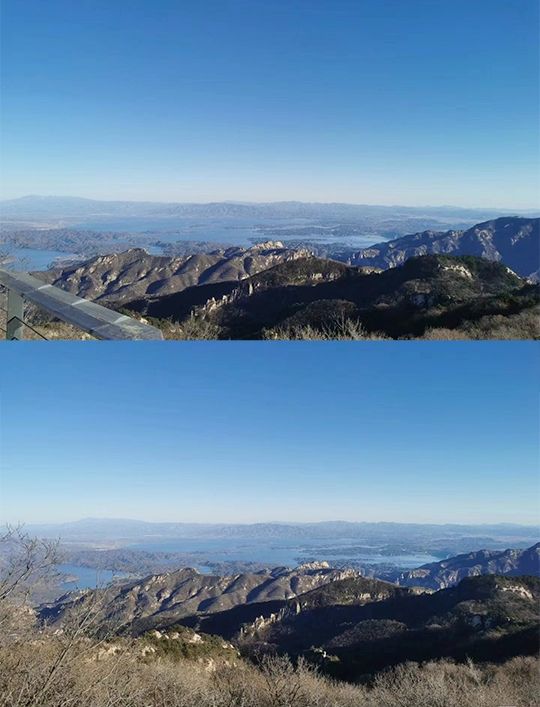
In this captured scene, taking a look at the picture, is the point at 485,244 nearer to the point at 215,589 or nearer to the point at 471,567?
the point at 471,567

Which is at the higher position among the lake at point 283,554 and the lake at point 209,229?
the lake at point 209,229

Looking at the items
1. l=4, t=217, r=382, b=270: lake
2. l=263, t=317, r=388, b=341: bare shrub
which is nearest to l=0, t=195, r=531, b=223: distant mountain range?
l=4, t=217, r=382, b=270: lake

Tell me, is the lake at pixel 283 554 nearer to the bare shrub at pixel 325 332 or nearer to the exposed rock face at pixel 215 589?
the exposed rock face at pixel 215 589

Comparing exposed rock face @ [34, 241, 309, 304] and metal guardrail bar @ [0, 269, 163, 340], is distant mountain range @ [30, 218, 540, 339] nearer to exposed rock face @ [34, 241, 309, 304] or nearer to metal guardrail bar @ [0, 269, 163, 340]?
exposed rock face @ [34, 241, 309, 304]

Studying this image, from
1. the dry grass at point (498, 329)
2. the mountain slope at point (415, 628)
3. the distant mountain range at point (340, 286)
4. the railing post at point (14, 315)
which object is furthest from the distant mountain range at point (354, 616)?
the railing post at point (14, 315)

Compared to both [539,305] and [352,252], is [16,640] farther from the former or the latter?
[352,252]

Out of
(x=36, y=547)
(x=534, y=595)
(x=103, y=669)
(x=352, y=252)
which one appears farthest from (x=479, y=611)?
(x=352, y=252)
